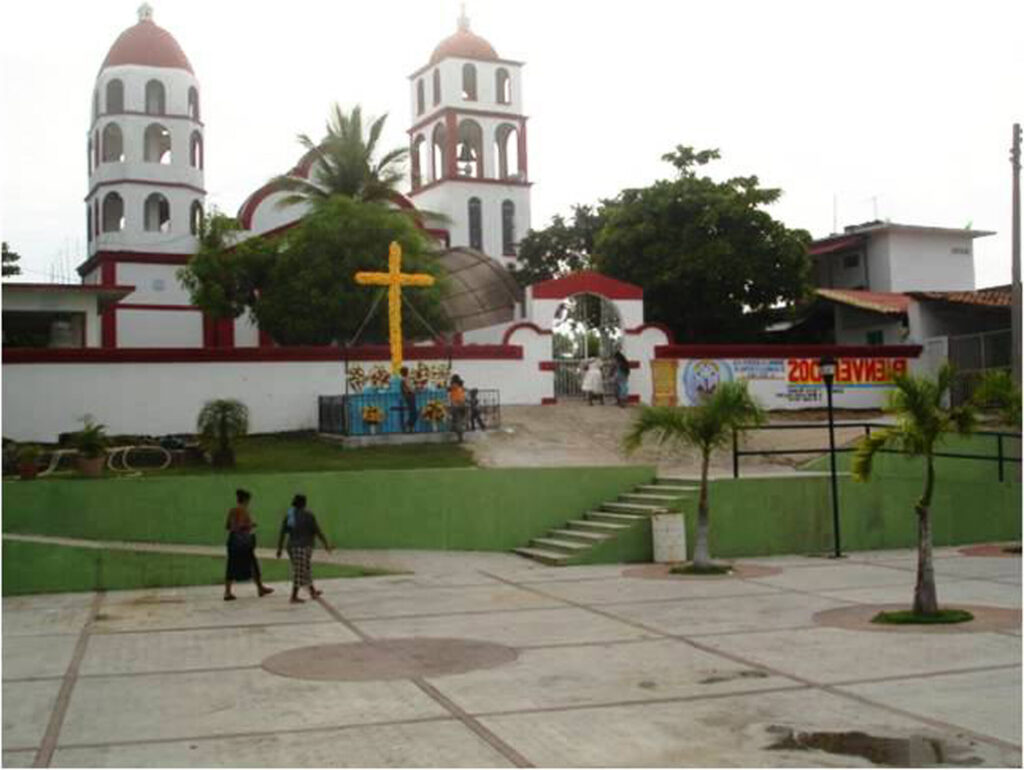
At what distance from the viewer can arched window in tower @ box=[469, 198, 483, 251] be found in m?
50.9

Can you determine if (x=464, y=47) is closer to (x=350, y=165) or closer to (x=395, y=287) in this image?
(x=350, y=165)

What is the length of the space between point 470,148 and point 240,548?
1532 inches

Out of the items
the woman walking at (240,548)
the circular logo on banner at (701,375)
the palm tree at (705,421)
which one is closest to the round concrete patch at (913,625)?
the palm tree at (705,421)

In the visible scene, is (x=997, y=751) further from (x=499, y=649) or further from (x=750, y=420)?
(x=750, y=420)

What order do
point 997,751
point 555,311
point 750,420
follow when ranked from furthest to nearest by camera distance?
point 555,311
point 750,420
point 997,751

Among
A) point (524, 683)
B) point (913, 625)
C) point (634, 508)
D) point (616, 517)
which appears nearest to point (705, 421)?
point (634, 508)

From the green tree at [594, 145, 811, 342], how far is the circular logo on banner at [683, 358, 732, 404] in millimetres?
6860

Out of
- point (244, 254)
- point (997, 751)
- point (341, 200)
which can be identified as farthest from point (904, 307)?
point (997, 751)

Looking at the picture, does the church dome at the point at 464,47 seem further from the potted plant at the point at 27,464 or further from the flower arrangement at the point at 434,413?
the potted plant at the point at 27,464

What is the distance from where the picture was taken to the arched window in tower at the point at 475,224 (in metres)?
50.9

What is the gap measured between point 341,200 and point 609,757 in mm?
25560

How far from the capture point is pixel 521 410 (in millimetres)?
29250

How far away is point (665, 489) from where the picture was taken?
21.0 meters

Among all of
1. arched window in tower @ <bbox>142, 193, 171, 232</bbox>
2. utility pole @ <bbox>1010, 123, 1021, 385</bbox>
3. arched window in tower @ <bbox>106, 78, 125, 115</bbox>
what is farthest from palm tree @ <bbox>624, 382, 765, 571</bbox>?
arched window in tower @ <bbox>106, 78, 125, 115</bbox>
